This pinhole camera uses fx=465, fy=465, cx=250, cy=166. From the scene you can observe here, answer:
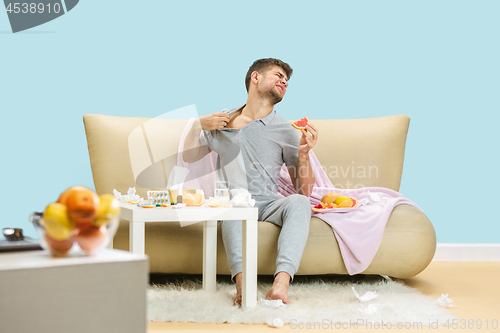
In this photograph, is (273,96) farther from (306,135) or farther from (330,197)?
(330,197)

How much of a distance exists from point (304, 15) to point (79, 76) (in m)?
1.41

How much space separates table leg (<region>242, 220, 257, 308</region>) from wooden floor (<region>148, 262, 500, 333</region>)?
0.42 feet

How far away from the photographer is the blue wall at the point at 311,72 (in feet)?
8.64

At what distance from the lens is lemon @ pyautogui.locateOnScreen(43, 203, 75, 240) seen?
696 mm

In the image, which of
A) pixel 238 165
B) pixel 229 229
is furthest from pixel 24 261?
pixel 238 165

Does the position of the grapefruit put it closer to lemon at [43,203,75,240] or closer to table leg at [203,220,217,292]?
table leg at [203,220,217,292]

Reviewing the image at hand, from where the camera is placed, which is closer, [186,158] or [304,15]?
[186,158]

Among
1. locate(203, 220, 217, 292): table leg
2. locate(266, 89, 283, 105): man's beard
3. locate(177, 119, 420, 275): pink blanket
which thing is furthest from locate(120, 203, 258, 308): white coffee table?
locate(266, 89, 283, 105): man's beard

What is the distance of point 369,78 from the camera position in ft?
9.71

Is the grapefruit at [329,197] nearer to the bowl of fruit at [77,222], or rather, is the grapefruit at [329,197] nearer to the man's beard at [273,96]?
the man's beard at [273,96]

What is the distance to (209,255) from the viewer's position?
1865 millimetres

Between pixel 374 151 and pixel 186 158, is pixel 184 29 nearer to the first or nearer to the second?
pixel 186 158

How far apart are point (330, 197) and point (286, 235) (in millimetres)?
470

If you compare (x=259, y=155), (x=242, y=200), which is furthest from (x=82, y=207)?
(x=259, y=155)
